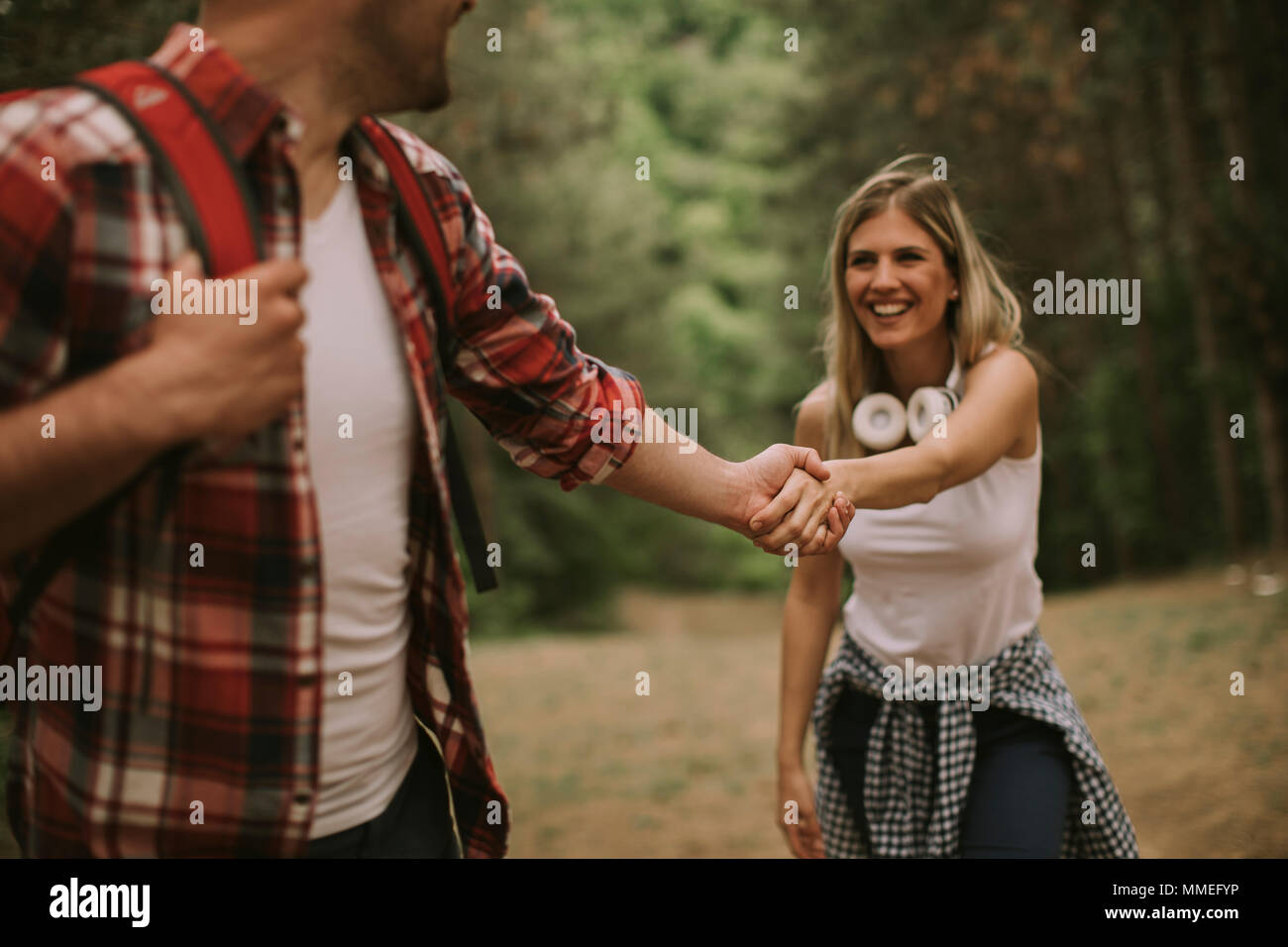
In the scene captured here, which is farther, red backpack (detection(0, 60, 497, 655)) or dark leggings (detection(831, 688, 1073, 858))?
dark leggings (detection(831, 688, 1073, 858))

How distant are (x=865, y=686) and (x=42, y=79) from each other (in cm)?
368

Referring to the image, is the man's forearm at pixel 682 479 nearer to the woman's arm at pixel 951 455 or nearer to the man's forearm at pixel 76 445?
the woman's arm at pixel 951 455

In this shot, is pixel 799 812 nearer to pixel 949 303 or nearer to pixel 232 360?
pixel 949 303

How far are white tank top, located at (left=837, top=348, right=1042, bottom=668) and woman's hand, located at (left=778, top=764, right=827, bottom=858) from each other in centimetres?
50

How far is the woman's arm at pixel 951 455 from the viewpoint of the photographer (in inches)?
110

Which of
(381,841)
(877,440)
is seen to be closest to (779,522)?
(877,440)

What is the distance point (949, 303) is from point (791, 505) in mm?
1078

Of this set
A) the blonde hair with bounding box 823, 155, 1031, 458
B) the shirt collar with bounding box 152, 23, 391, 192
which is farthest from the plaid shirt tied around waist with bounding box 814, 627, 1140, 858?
the shirt collar with bounding box 152, 23, 391, 192

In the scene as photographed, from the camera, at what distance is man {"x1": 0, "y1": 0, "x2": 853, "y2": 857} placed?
1.41 metres

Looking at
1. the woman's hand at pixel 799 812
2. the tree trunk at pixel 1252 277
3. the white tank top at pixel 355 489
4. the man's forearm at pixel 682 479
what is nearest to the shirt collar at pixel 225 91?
the white tank top at pixel 355 489

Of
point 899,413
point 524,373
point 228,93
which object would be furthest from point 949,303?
point 228,93

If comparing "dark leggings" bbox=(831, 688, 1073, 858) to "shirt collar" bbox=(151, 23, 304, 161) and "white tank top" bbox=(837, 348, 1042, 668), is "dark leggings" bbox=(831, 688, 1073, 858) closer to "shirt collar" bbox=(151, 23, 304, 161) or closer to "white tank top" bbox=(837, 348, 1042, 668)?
"white tank top" bbox=(837, 348, 1042, 668)

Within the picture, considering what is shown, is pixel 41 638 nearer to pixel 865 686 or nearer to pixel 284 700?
pixel 284 700

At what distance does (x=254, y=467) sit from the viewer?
162 cm
